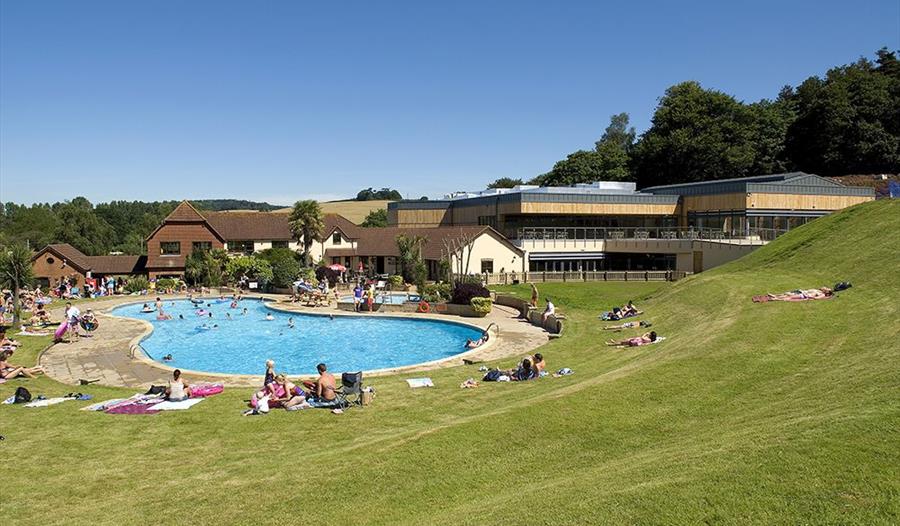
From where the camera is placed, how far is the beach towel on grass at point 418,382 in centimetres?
1822

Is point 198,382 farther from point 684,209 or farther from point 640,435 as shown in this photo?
point 684,209

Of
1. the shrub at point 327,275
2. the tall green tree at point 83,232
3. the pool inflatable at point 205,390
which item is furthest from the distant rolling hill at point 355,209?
the pool inflatable at point 205,390

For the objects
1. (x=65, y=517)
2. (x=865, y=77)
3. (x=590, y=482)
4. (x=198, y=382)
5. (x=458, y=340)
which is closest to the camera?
(x=590, y=482)

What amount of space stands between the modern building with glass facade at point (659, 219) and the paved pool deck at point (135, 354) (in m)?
20.9

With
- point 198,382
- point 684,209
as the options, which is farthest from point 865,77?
point 198,382

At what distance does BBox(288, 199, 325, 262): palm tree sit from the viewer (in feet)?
183

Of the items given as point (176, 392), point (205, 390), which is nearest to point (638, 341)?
point (205, 390)

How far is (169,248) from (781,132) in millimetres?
73437

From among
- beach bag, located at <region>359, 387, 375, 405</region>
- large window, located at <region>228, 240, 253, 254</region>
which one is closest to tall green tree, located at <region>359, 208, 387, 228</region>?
large window, located at <region>228, 240, 253, 254</region>

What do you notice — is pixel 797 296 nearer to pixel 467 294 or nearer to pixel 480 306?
pixel 480 306

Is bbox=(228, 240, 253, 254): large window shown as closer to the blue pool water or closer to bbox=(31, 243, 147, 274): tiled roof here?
bbox=(31, 243, 147, 274): tiled roof

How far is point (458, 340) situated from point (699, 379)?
631 inches

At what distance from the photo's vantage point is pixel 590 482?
912cm

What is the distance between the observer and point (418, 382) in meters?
18.5
